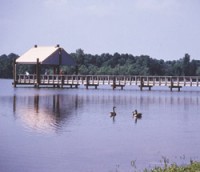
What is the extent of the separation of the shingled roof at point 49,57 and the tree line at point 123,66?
123ft

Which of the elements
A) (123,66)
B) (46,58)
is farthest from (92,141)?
(123,66)

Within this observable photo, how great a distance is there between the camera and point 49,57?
325 ft

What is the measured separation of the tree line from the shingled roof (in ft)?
123

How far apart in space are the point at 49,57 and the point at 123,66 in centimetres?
6683

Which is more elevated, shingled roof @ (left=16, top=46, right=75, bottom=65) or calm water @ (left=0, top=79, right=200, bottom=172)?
shingled roof @ (left=16, top=46, right=75, bottom=65)

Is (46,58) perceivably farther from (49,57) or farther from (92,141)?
(92,141)

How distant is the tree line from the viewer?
15650 centimetres

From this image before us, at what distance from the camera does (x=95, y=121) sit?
40.6m

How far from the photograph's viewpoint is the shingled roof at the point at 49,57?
9919 centimetres

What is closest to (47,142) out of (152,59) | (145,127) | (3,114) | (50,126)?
(50,126)

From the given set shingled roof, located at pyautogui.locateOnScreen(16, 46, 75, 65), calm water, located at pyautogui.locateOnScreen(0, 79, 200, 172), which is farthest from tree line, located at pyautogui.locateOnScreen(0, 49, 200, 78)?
calm water, located at pyautogui.locateOnScreen(0, 79, 200, 172)

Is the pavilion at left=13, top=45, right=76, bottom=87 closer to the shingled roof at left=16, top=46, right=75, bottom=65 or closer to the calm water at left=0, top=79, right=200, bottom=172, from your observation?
the shingled roof at left=16, top=46, right=75, bottom=65

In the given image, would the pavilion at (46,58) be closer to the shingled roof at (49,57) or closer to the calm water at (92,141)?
the shingled roof at (49,57)

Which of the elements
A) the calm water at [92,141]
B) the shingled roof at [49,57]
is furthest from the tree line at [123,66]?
the calm water at [92,141]
